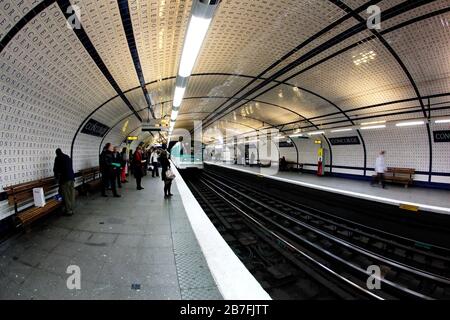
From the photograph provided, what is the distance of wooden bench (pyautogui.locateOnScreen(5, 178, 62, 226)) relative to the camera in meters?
3.87

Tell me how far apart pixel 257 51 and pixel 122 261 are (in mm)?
5620

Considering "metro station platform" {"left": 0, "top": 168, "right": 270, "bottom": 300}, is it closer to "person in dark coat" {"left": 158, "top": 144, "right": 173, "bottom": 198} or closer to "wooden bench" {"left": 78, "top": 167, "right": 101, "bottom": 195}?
"person in dark coat" {"left": 158, "top": 144, "right": 173, "bottom": 198}

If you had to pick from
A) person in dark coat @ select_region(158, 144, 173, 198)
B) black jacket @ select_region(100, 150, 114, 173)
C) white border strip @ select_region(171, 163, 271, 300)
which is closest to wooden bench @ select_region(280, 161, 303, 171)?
person in dark coat @ select_region(158, 144, 173, 198)

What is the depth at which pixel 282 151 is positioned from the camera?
20.3 m

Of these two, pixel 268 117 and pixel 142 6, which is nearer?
pixel 142 6

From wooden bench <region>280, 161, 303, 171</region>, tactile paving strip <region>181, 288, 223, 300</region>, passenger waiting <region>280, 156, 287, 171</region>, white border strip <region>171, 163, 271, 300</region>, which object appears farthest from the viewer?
passenger waiting <region>280, 156, 287, 171</region>

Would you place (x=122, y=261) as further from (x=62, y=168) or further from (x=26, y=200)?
(x=62, y=168)

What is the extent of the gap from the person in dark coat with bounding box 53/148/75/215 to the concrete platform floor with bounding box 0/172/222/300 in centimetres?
38

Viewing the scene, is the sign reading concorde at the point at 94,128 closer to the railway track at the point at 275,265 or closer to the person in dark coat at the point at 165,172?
the person in dark coat at the point at 165,172

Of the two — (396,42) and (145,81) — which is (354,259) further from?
(145,81)

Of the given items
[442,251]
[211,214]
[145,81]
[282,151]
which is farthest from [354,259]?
[282,151]

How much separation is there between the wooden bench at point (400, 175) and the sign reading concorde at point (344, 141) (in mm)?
2281
